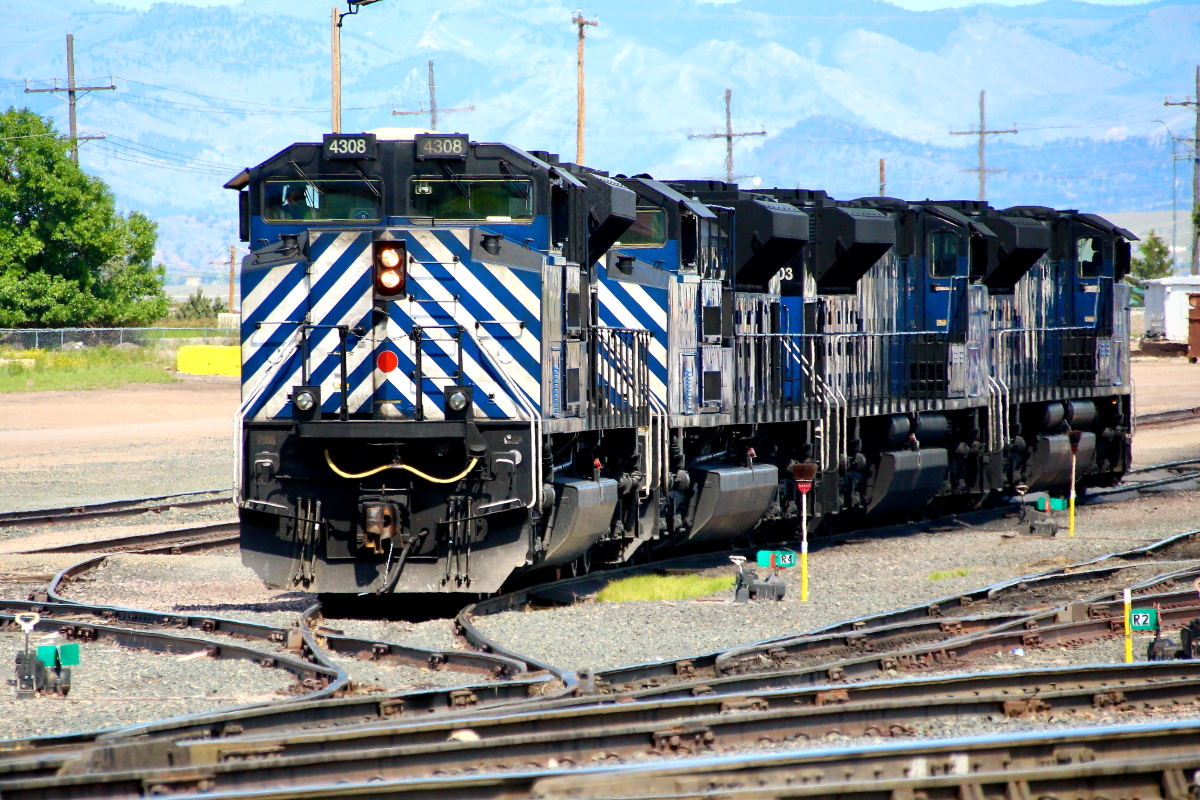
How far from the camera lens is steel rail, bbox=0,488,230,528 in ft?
58.6

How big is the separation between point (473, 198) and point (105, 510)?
399 inches

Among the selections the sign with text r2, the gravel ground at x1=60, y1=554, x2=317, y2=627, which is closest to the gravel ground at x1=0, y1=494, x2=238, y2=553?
the gravel ground at x1=60, y1=554, x2=317, y2=627

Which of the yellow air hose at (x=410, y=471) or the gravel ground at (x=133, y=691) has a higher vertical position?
the yellow air hose at (x=410, y=471)

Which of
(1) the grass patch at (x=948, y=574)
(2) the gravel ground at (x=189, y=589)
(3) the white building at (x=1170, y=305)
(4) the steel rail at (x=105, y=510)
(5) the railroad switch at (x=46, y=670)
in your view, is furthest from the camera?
(3) the white building at (x=1170, y=305)

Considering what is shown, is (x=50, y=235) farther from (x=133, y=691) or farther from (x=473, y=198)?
(x=133, y=691)

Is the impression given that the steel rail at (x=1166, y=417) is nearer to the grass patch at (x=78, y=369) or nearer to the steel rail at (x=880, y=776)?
the grass patch at (x=78, y=369)

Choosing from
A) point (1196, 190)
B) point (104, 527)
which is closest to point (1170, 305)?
point (1196, 190)

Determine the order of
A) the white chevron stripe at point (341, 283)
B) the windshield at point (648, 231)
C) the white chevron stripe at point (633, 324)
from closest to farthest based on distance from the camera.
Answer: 1. the white chevron stripe at point (341, 283)
2. the white chevron stripe at point (633, 324)
3. the windshield at point (648, 231)

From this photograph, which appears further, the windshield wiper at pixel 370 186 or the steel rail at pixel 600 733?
the windshield wiper at pixel 370 186

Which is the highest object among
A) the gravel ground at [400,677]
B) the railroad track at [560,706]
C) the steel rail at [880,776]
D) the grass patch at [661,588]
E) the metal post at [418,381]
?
the metal post at [418,381]

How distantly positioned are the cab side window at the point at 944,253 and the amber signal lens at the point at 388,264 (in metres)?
10.0

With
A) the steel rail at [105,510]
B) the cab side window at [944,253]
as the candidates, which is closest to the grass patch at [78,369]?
the steel rail at [105,510]

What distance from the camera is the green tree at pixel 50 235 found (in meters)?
46.7

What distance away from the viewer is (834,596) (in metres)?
12.2
